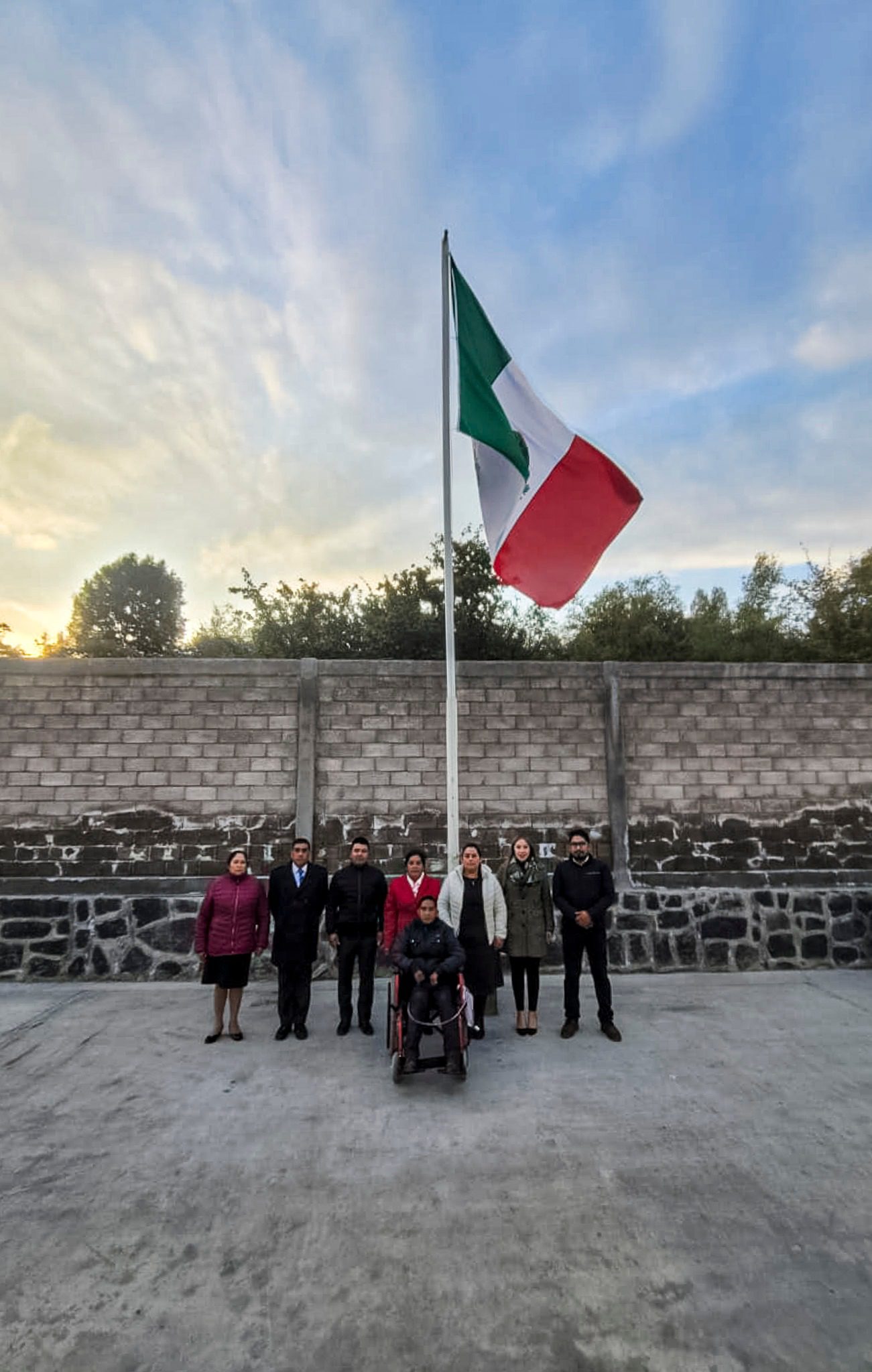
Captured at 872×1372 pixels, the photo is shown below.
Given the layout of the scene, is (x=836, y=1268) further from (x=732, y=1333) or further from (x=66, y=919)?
(x=66, y=919)

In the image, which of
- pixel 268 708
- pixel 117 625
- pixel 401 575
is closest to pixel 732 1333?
pixel 268 708

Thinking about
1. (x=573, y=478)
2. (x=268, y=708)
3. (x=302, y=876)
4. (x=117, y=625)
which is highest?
(x=117, y=625)

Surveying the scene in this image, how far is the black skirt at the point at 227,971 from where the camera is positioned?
5.26m

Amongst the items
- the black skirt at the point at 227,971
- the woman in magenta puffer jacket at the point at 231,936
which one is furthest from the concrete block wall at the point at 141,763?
the black skirt at the point at 227,971

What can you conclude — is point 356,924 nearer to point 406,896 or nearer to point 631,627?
point 406,896

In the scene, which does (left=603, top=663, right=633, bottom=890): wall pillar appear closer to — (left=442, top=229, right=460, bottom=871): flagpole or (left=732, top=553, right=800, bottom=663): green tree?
(left=442, top=229, right=460, bottom=871): flagpole

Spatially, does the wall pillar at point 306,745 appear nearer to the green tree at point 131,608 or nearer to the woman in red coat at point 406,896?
the woman in red coat at point 406,896

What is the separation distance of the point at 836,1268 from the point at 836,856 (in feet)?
18.9

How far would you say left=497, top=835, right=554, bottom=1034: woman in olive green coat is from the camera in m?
5.38

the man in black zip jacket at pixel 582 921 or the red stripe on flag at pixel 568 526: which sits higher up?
the red stripe on flag at pixel 568 526

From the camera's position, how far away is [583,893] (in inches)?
215

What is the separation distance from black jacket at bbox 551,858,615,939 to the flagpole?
0.92 metres

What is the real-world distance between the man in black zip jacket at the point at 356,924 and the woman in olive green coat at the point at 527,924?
1066 millimetres

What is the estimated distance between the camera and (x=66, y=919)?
691 cm
